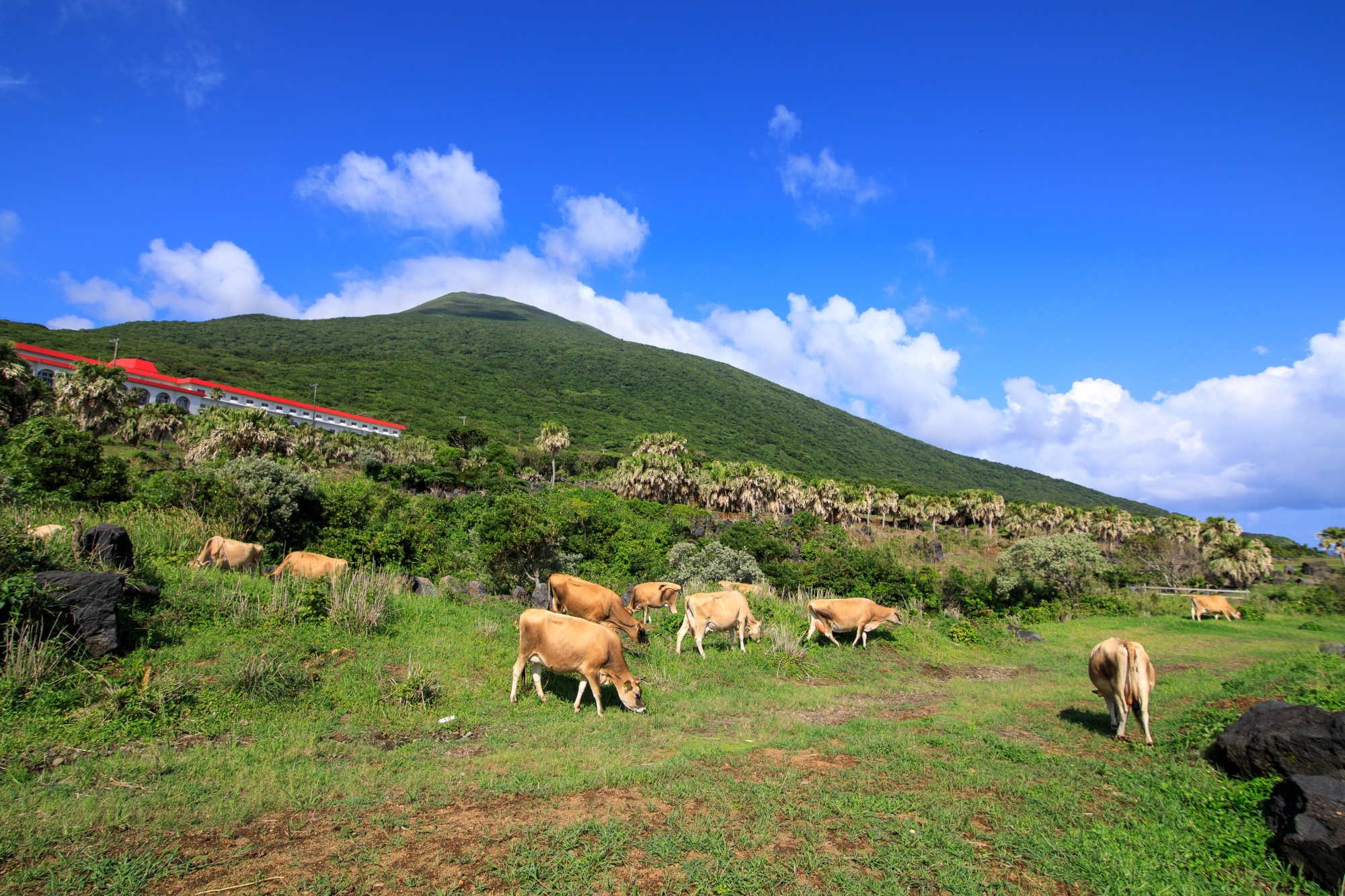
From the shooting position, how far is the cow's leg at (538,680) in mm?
8758

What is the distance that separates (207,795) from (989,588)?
29539 mm

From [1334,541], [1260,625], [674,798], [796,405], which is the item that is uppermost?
[796,405]

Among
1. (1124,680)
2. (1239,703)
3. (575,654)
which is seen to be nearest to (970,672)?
(1239,703)

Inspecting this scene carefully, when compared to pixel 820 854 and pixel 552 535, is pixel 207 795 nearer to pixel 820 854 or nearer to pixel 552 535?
pixel 820 854

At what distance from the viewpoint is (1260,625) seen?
904 inches

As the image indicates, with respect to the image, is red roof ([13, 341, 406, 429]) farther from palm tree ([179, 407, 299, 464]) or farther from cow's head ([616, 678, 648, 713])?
cow's head ([616, 678, 648, 713])

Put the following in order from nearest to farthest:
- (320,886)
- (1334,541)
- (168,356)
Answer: (320,886)
(1334,541)
(168,356)

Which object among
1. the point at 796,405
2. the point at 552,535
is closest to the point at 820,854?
the point at 552,535

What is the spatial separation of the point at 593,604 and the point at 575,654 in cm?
377

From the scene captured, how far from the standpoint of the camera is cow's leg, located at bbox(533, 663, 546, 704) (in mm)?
8758

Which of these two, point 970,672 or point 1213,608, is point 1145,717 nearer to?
point 970,672

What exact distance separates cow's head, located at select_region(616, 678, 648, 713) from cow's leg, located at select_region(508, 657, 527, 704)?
4.55ft

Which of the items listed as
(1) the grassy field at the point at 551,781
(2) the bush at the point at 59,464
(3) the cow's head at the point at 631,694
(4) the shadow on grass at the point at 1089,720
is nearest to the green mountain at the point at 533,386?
(2) the bush at the point at 59,464

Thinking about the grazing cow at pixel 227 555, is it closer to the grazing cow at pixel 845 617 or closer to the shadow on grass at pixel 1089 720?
the shadow on grass at pixel 1089 720
